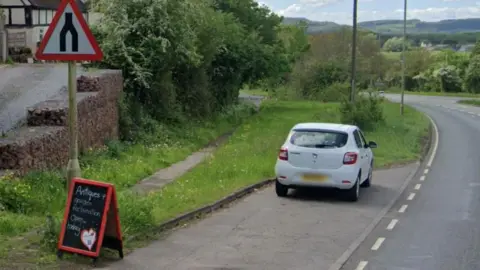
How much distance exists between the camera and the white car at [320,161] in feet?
50.6

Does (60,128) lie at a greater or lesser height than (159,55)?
lesser

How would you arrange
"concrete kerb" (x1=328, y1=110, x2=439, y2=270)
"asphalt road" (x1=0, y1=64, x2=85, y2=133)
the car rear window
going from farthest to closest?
1. "asphalt road" (x1=0, y1=64, x2=85, y2=133)
2. the car rear window
3. "concrete kerb" (x1=328, y1=110, x2=439, y2=270)

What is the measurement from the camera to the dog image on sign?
8703 mm

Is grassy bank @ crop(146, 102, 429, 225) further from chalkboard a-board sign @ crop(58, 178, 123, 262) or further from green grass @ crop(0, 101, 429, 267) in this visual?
chalkboard a-board sign @ crop(58, 178, 123, 262)

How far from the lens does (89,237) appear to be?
874cm

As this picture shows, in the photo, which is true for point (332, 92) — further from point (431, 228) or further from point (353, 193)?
point (431, 228)

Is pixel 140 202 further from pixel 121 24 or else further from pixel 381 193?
pixel 121 24

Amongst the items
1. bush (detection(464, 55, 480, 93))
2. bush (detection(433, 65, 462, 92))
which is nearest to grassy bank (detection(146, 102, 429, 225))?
bush (detection(464, 55, 480, 93))

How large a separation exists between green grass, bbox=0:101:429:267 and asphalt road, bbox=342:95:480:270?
292 centimetres

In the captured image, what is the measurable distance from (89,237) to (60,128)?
24.3 ft

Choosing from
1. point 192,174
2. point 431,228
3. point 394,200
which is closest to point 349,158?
point 394,200

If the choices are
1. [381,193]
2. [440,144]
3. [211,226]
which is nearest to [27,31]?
[440,144]

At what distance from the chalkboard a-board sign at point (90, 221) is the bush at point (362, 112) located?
2594 cm

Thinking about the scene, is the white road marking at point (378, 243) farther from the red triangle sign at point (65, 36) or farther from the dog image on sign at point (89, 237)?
the red triangle sign at point (65, 36)
